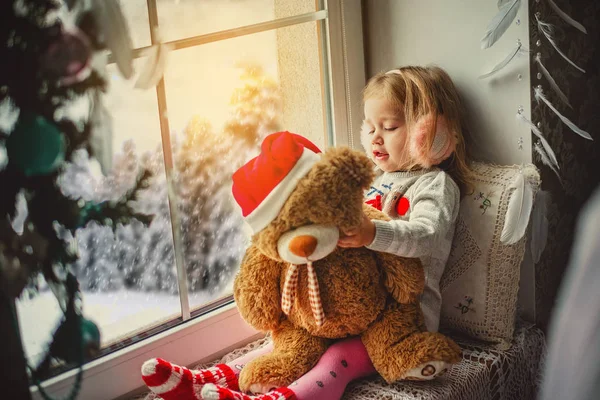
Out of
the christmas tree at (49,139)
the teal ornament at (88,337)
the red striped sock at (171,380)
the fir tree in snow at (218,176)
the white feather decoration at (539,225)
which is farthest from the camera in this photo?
the white feather decoration at (539,225)

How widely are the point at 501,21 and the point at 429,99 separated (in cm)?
23

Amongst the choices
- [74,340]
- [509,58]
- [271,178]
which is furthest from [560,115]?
[74,340]

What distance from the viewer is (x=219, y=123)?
3.77ft

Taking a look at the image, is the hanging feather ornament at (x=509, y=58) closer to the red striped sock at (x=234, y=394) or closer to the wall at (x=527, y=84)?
the wall at (x=527, y=84)

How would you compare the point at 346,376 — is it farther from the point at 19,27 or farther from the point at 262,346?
the point at 19,27

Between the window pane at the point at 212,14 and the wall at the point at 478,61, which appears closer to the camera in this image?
the window pane at the point at 212,14

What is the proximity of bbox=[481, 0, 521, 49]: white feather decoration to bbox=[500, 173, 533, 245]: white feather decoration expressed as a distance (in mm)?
304

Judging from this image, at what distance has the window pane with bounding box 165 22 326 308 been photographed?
→ 109 cm

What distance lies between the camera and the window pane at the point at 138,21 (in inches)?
37.7

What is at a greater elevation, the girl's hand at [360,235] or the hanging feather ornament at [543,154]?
the hanging feather ornament at [543,154]

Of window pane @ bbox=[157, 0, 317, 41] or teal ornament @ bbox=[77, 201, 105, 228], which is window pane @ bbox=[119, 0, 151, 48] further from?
teal ornament @ bbox=[77, 201, 105, 228]

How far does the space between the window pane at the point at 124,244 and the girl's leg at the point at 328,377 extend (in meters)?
0.25

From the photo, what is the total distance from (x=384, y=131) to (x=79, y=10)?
67 centimetres

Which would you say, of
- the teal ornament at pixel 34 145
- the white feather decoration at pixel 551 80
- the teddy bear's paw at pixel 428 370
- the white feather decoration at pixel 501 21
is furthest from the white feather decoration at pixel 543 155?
the teal ornament at pixel 34 145
